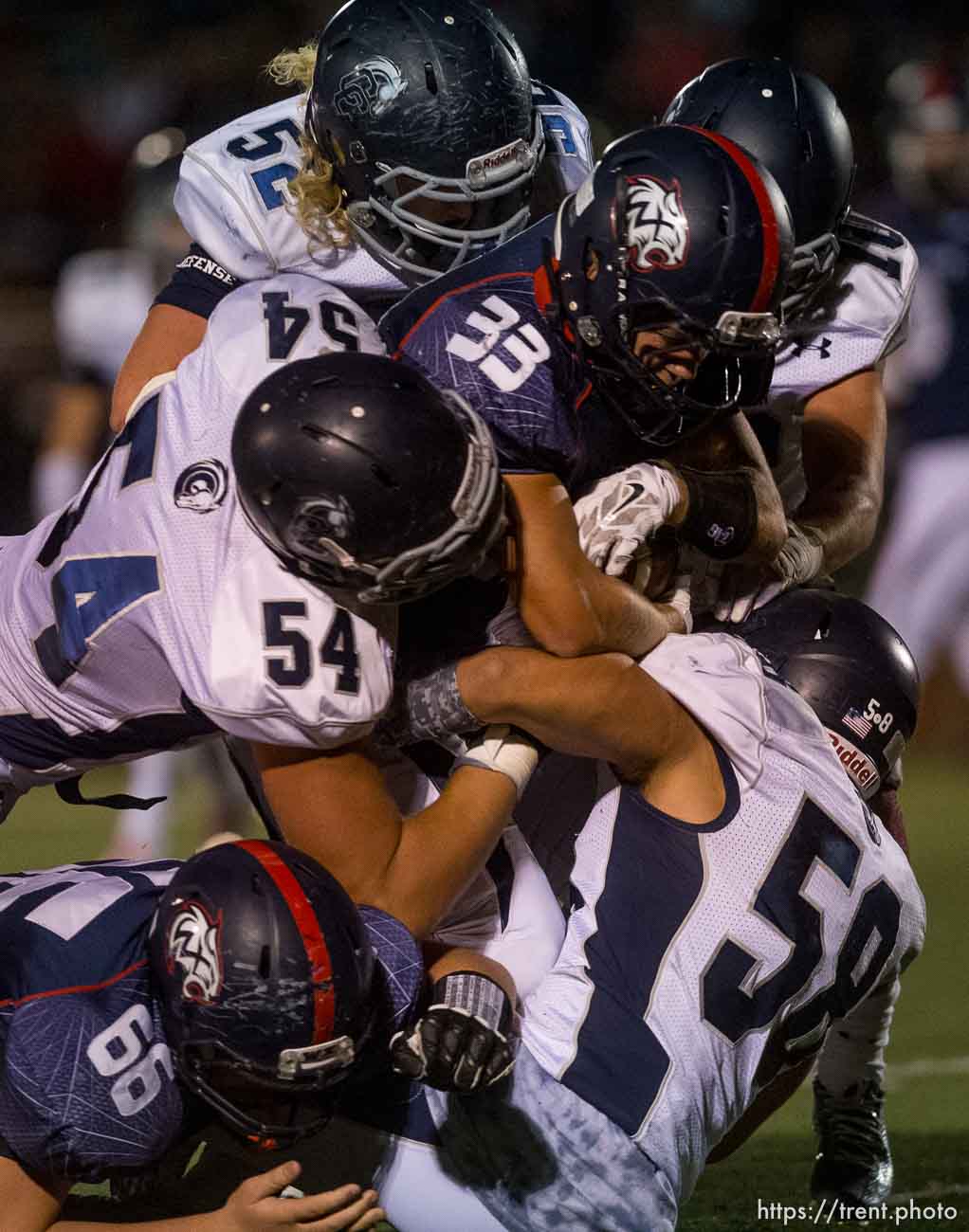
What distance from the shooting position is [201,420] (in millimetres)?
2930

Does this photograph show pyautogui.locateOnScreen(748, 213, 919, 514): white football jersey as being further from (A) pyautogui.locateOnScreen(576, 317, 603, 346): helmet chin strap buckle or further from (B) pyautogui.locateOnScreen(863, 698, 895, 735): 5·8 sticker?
(A) pyautogui.locateOnScreen(576, 317, 603, 346): helmet chin strap buckle

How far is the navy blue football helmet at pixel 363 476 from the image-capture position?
2658 millimetres

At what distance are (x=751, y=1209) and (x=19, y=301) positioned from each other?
7098mm

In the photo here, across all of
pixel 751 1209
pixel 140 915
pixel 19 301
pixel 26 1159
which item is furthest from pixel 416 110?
pixel 19 301

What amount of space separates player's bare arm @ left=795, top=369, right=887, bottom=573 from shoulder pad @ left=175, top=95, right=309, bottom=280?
1.06 m

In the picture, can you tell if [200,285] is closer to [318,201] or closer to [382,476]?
[318,201]

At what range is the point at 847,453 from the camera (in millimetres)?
3789

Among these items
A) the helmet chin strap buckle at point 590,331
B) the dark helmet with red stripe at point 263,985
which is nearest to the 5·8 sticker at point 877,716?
the helmet chin strap buckle at point 590,331

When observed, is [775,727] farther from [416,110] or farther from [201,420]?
[416,110]

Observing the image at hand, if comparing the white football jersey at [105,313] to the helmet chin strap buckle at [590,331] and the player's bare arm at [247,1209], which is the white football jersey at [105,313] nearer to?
the helmet chin strap buckle at [590,331]

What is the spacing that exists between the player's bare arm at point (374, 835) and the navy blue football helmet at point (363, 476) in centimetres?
28

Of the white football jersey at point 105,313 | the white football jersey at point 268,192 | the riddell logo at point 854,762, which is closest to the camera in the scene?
the riddell logo at point 854,762

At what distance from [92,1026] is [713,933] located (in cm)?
89

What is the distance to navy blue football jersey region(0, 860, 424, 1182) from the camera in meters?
2.59
